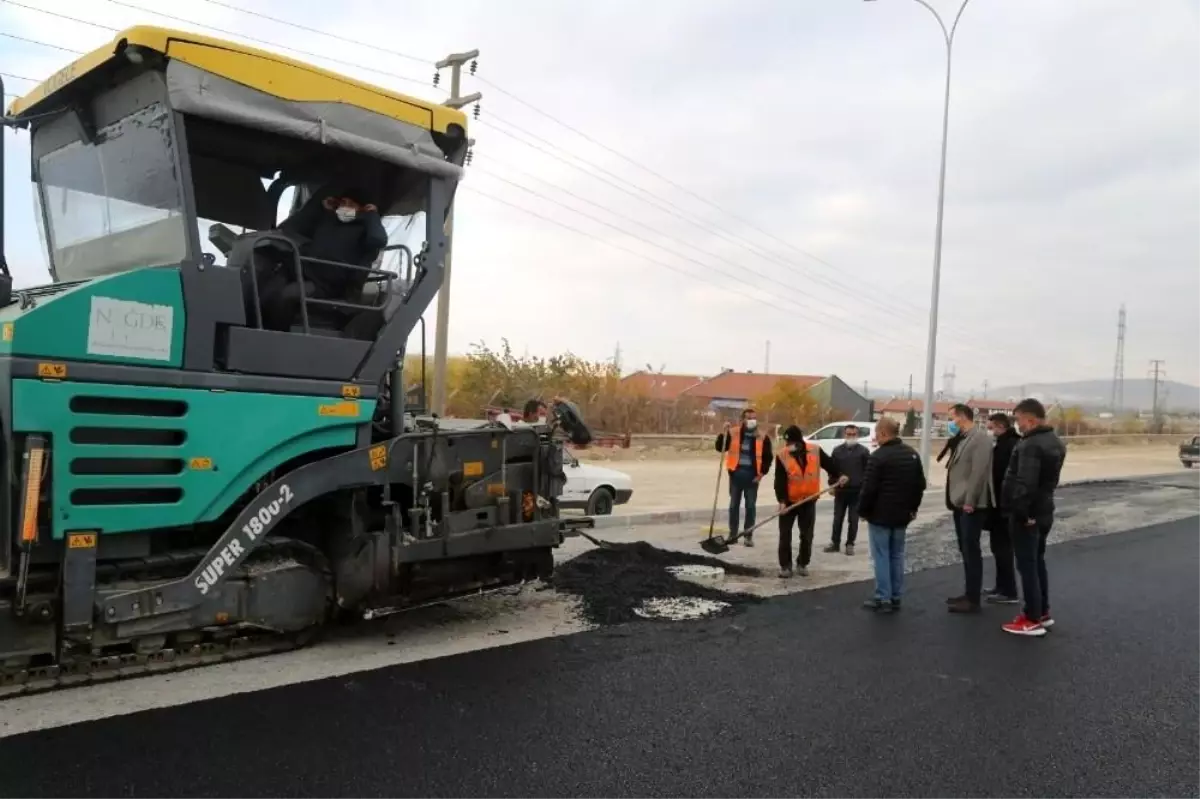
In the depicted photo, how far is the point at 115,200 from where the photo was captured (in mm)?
5121

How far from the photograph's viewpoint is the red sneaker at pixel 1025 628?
6594 mm

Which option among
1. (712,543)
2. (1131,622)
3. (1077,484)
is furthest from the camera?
(1077,484)

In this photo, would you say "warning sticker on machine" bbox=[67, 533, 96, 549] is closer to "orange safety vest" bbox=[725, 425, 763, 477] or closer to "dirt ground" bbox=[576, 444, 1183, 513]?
"orange safety vest" bbox=[725, 425, 763, 477]

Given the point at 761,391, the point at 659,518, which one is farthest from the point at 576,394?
the point at 761,391

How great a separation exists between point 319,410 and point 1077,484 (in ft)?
69.6

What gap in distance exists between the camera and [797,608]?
23.6ft

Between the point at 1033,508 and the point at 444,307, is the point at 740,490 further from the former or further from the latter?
the point at 444,307

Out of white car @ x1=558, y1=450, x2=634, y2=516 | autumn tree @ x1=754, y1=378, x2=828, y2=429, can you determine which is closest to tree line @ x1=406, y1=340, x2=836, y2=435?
autumn tree @ x1=754, y1=378, x2=828, y2=429

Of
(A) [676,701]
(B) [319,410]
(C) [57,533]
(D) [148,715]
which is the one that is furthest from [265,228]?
(A) [676,701]

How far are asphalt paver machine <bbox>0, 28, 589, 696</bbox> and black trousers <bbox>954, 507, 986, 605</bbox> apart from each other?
11.6ft

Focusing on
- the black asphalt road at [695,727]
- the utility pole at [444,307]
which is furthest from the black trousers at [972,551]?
the utility pole at [444,307]

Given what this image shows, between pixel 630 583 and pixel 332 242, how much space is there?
3762mm

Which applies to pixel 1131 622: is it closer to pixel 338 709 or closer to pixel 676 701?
pixel 676 701

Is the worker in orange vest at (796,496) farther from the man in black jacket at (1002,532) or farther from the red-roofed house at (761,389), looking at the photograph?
the red-roofed house at (761,389)
